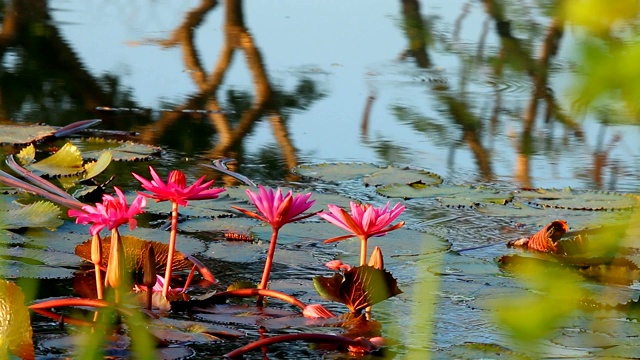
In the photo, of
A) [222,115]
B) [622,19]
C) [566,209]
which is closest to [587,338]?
[566,209]

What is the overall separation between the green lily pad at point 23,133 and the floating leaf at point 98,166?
385 millimetres

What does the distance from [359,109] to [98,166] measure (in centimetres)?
144

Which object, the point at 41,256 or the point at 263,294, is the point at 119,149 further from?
the point at 263,294

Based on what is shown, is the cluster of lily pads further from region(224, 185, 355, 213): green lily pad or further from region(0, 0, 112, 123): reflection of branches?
region(0, 0, 112, 123): reflection of branches

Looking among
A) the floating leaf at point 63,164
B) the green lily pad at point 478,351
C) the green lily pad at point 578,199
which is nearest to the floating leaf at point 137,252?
the green lily pad at point 478,351

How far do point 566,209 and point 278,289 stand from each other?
102cm

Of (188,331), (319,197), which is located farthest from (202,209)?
(188,331)

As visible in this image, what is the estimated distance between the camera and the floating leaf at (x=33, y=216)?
7.13 ft

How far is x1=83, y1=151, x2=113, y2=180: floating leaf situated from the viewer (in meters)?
2.60

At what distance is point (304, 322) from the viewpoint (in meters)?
1.65

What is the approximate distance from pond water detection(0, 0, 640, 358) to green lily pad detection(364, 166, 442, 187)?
2.1 inches

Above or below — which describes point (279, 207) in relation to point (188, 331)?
above

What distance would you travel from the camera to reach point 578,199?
8.79 ft

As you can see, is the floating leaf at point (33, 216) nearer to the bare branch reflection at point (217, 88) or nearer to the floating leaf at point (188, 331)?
the floating leaf at point (188, 331)
